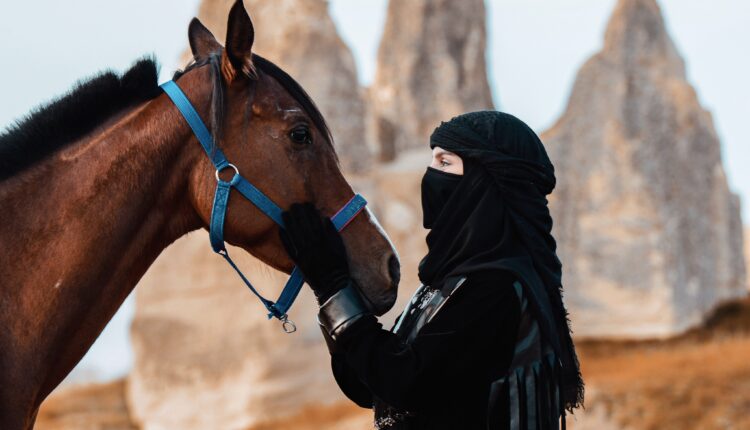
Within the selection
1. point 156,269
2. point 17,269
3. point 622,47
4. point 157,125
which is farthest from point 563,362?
point 622,47

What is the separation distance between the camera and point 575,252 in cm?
1617

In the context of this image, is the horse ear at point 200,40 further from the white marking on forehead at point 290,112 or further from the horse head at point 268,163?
the white marking on forehead at point 290,112

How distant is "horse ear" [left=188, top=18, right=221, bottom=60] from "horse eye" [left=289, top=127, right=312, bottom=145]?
29cm

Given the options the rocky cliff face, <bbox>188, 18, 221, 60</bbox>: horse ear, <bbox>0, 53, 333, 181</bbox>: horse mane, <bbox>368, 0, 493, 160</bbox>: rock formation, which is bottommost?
the rocky cliff face

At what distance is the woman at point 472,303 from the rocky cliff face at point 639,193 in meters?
14.1

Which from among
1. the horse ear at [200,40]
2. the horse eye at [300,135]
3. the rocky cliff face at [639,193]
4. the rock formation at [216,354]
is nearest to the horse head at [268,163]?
the horse eye at [300,135]

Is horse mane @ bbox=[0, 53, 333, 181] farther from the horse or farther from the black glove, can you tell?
the black glove

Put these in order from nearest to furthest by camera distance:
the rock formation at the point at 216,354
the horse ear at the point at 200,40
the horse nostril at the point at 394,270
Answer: the horse nostril at the point at 394,270 → the horse ear at the point at 200,40 → the rock formation at the point at 216,354

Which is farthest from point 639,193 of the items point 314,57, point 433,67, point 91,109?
point 91,109

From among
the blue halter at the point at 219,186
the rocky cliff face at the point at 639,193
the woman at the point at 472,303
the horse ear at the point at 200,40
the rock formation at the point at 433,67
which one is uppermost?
the horse ear at the point at 200,40

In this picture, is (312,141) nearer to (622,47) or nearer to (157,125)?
(157,125)

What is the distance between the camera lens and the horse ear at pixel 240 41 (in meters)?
1.78

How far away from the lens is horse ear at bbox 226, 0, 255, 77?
1.78 meters

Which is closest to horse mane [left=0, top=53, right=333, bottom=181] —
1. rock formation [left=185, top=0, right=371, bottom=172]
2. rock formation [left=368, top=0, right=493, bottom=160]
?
rock formation [left=185, top=0, right=371, bottom=172]
